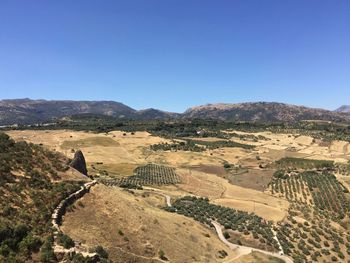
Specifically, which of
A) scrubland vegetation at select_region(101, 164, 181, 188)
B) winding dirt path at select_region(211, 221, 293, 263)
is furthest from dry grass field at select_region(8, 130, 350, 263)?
scrubland vegetation at select_region(101, 164, 181, 188)

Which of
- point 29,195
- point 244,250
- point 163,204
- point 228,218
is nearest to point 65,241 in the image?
point 29,195

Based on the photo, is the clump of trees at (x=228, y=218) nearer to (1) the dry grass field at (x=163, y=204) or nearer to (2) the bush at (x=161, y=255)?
(1) the dry grass field at (x=163, y=204)

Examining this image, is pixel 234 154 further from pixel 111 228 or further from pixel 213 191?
pixel 111 228

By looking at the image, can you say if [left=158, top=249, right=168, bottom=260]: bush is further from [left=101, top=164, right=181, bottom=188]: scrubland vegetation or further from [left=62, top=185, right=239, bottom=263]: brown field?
[left=101, top=164, right=181, bottom=188]: scrubland vegetation

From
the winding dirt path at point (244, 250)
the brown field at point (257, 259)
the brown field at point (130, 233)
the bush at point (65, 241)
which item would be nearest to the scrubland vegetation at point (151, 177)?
the winding dirt path at point (244, 250)

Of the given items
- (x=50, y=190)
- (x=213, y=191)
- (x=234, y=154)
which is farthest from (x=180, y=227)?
(x=234, y=154)

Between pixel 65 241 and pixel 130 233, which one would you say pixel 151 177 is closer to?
pixel 130 233
